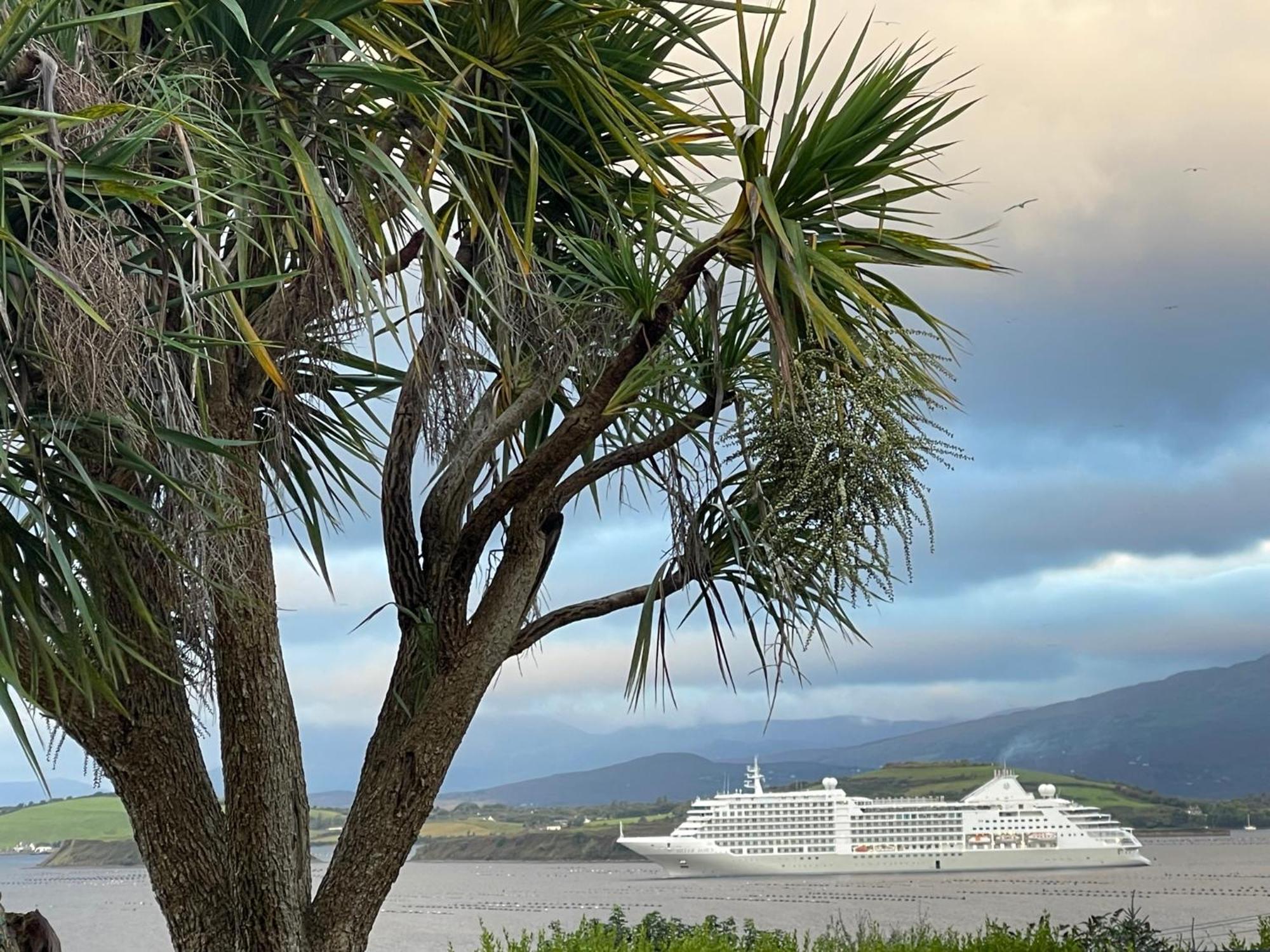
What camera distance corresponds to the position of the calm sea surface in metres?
34.5

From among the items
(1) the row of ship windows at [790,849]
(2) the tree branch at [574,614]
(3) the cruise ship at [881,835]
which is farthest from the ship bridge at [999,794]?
(2) the tree branch at [574,614]

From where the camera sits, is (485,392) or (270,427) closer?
(270,427)

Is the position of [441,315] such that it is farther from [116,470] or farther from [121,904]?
[121,904]

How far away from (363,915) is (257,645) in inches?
41.2

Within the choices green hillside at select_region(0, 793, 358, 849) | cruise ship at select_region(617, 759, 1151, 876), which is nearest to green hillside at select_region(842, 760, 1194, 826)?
cruise ship at select_region(617, 759, 1151, 876)

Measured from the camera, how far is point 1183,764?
1956 inches

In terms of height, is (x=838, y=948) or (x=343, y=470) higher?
(x=343, y=470)

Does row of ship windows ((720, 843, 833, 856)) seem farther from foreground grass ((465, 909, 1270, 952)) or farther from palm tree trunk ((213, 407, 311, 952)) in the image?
palm tree trunk ((213, 407, 311, 952))

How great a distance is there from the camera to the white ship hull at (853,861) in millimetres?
41281

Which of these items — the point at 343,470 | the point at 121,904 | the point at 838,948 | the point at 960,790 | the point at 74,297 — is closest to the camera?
the point at 74,297

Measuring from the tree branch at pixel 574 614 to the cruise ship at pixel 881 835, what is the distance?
33.0 m

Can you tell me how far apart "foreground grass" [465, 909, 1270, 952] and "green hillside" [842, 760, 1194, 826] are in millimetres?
37553

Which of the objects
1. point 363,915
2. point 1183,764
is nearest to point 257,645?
point 363,915

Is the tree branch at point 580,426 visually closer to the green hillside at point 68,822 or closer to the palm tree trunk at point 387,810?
the palm tree trunk at point 387,810
